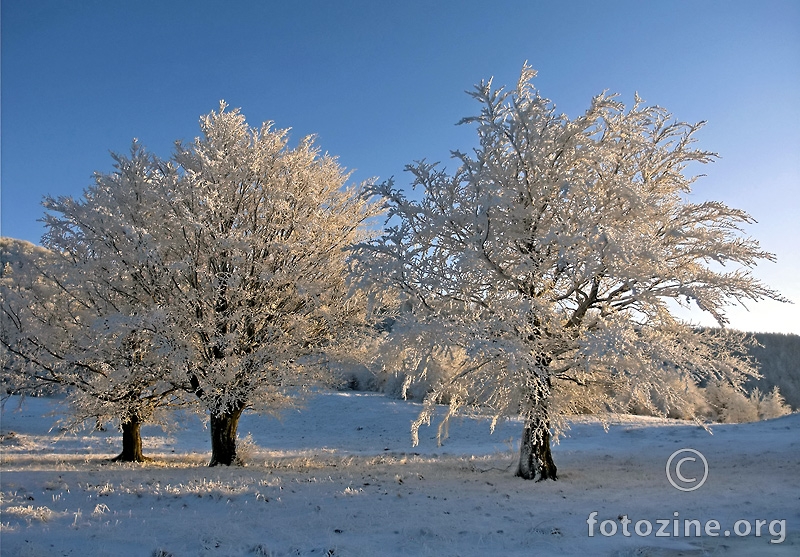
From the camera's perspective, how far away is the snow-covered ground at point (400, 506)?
232 inches

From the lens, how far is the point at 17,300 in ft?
41.2

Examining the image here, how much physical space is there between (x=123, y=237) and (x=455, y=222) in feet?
23.8

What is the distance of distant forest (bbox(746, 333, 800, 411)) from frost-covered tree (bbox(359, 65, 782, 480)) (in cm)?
5124

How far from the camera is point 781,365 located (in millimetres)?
56312

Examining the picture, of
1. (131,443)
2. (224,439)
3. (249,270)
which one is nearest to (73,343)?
(131,443)

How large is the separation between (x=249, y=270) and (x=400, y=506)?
6403mm

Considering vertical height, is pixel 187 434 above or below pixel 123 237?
below

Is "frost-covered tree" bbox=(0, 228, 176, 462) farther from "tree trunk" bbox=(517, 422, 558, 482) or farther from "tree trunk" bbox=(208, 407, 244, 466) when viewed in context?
"tree trunk" bbox=(517, 422, 558, 482)

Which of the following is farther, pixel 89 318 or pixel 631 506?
pixel 89 318

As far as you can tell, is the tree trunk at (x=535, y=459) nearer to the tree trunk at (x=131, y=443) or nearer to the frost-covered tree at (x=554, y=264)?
the frost-covered tree at (x=554, y=264)

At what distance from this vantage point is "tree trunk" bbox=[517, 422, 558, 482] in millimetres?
11086

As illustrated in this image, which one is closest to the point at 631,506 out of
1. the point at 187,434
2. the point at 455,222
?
the point at 455,222

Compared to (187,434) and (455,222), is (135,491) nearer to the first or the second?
(455,222)

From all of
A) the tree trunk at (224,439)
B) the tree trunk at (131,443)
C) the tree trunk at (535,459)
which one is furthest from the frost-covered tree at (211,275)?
the tree trunk at (535,459)
